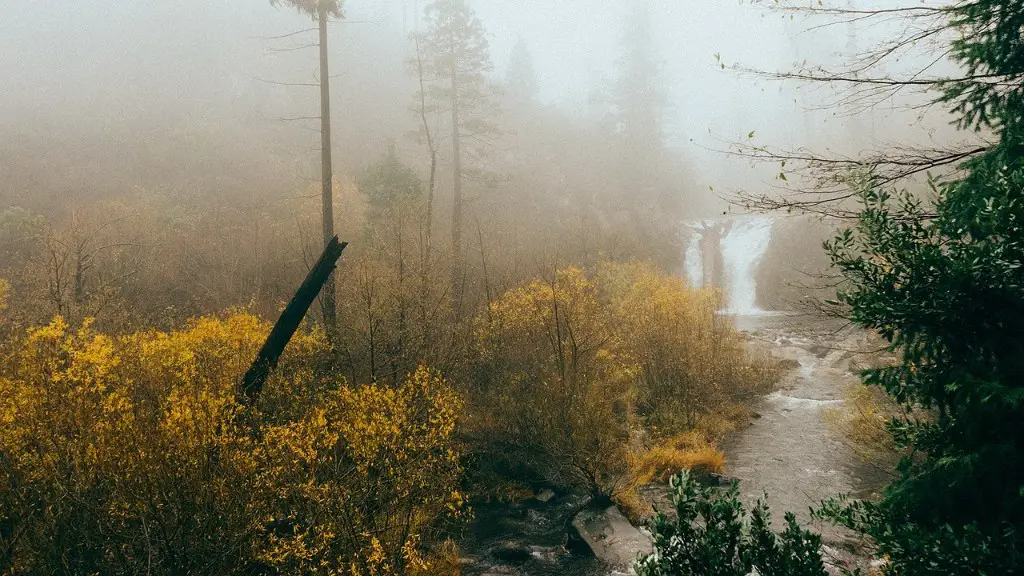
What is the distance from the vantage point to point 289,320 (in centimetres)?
837

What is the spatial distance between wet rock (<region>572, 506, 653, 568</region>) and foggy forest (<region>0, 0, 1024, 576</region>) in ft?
0.21

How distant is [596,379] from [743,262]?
34198 mm

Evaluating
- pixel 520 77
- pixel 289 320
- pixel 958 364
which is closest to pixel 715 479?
pixel 958 364

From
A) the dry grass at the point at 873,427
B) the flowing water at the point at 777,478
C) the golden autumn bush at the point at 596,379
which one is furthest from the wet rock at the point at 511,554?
the dry grass at the point at 873,427

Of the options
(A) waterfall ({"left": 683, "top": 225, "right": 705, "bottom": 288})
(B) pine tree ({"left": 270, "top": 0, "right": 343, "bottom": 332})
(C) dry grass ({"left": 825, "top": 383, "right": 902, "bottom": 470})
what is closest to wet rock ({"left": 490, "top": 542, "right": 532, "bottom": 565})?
(B) pine tree ({"left": 270, "top": 0, "right": 343, "bottom": 332})

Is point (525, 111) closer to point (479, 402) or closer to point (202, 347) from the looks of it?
point (479, 402)

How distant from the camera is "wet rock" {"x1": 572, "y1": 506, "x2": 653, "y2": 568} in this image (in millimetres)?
8773

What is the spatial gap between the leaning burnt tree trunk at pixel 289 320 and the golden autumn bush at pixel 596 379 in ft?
18.2

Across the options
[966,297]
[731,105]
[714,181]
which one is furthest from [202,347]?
[731,105]

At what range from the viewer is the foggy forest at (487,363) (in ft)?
11.5

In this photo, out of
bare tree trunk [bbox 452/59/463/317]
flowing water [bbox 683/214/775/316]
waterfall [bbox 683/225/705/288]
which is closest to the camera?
bare tree trunk [bbox 452/59/463/317]

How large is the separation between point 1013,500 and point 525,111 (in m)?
52.5

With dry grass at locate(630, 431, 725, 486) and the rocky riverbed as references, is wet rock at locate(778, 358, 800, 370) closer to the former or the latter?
the rocky riverbed

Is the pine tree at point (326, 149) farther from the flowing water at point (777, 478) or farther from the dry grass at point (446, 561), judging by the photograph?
the flowing water at point (777, 478)
